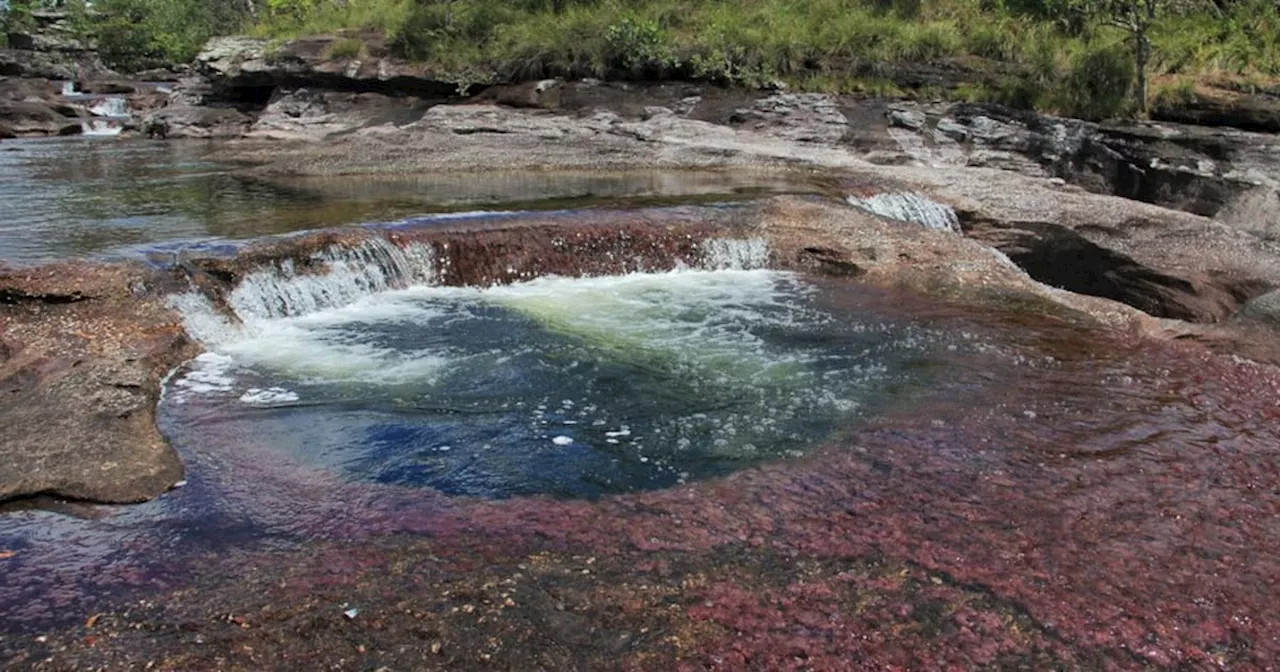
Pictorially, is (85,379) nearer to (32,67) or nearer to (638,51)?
(638,51)

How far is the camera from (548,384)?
7.02 metres

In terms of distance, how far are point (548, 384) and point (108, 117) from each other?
26288 mm

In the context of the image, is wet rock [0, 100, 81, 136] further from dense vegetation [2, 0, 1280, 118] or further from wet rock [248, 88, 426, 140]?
dense vegetation [2, 0, 1280, 118]

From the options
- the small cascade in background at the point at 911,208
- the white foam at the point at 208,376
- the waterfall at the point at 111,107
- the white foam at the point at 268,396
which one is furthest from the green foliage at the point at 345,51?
the white foam at the point at 268,396

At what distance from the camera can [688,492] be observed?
5.14m

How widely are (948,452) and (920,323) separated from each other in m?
3.26

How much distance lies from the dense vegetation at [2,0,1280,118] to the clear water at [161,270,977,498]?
11.8 m

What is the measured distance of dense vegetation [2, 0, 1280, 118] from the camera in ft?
58.6

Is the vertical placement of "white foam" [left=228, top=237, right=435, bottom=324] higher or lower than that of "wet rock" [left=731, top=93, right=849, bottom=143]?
→ lower

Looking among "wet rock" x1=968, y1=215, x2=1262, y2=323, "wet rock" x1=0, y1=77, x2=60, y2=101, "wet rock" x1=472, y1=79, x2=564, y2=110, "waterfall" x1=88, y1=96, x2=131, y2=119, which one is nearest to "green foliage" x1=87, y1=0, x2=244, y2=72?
"waterfall" x1=88, y1=96, x2=131, y2=119

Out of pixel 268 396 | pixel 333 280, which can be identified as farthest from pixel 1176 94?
pixel 268 396

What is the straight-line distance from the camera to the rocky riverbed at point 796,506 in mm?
3779

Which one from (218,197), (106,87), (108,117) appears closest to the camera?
(218,197)

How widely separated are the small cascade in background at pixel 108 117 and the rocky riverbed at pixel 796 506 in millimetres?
19600
